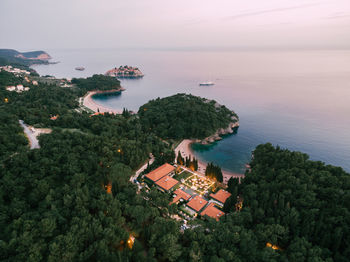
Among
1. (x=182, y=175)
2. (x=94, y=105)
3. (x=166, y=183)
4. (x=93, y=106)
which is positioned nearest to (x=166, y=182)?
(x=166, y=183)

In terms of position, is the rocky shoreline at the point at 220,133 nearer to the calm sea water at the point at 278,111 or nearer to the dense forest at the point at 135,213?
the calm sea water at the point at 278,111

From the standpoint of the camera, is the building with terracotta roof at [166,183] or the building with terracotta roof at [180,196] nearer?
the building with terracotta roof at [180,196]

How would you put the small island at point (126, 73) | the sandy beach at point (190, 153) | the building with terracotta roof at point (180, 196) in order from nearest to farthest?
1. the building with terracotta roof at point (180, 196)
2. the sandy beach at point (190, 153)
3. the small island at point (126, 73)

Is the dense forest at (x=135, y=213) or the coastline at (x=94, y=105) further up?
the dense forest at (x=135, y=213)

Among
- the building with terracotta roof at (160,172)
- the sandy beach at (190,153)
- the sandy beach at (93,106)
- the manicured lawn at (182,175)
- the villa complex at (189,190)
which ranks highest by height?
the sandy beach at (93,106)

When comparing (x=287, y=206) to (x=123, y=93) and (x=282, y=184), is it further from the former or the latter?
(x=123, y=93)

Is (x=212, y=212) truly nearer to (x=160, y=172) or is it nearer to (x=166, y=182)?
(x=166, y=182)

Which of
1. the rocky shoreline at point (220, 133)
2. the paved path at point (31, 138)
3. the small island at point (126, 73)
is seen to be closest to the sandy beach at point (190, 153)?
the rocky shoreline at point (220, 133)
